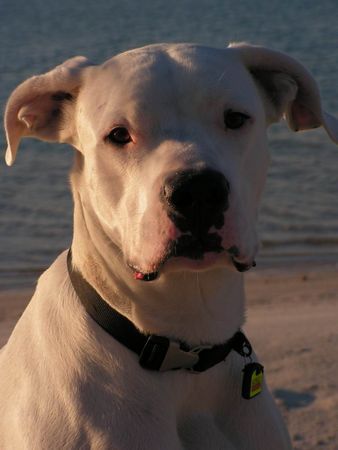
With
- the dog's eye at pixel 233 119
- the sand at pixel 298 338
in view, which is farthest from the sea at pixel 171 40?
the dog's eye at pixel 233 119

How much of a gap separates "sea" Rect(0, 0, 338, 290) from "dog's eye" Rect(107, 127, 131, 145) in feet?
16.0

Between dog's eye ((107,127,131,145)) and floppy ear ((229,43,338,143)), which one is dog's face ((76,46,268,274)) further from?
floppy ear ((229,43,338,143))

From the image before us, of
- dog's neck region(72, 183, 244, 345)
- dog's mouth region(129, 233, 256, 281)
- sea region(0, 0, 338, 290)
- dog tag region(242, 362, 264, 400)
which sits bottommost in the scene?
sea region(0, 0, 338, 290)

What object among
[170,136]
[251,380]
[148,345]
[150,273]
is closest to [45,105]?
[170,136]

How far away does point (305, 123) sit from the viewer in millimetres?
4008

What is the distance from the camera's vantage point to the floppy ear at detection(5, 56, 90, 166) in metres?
3.64

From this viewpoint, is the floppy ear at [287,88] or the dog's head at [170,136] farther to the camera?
the floppy ear at [287,88]

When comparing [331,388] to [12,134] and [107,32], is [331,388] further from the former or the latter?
[107,32]

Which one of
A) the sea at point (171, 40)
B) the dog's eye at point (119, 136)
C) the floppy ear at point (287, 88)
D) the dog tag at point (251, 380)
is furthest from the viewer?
the sea at point (171, 40)

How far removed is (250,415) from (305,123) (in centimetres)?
126

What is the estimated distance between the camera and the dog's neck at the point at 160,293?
343cm

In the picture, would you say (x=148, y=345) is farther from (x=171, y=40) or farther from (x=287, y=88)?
(x=171, y=40)

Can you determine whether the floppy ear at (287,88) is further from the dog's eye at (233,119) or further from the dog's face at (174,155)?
the dog's eye at (233,119)

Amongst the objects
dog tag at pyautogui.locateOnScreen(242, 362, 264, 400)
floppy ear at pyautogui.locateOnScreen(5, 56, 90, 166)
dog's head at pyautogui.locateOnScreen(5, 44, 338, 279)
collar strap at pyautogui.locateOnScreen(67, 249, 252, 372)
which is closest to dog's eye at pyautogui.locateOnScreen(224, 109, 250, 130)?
dog's head at pyautogui.locateOnScreen(5, 44, 338, 279)
